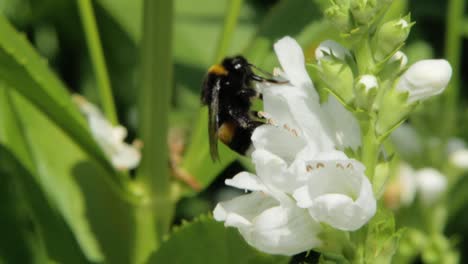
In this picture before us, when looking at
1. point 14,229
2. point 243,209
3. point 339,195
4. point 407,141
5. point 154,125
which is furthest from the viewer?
point 407,141

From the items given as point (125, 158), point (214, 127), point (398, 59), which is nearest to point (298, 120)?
point (398, 59)

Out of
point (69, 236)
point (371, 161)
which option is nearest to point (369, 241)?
point (371, 161)

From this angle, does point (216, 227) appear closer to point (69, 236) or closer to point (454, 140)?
point (69, 236)

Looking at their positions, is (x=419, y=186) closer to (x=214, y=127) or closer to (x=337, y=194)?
(x=214, y=127)

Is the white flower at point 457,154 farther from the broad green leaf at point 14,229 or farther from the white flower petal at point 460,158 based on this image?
the broad green leaf at point 14,229

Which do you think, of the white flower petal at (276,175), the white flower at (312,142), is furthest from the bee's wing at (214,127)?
the white flower petal at (276,175)
